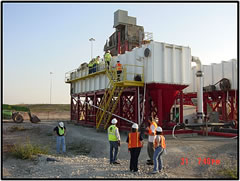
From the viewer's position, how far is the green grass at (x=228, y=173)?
24.3 ft

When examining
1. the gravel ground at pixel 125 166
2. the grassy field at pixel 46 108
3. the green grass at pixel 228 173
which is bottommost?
the gravel ground at pixel 125 166

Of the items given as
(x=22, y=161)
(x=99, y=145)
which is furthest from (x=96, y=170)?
(x=99, y=145)

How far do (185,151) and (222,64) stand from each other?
1526cm

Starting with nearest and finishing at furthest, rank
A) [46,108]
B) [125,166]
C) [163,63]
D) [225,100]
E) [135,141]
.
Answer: [135,141] → [125,166] → [163,63] → [225,100] → [46,108]

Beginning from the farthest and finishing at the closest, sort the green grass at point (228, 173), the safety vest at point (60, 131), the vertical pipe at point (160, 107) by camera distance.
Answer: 1. the vertical pipe at point (160, 107)
2. the safety vest at point (60, 131)
3. the green grass at point (228, 173)

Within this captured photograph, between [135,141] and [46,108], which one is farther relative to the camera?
[46,108]

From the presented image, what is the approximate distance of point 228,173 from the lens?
754cm

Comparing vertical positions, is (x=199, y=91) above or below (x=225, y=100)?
above

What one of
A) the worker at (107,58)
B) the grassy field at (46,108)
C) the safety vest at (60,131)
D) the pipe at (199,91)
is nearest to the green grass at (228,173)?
the safety vest at (60,131)

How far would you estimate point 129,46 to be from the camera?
28594 millimetres

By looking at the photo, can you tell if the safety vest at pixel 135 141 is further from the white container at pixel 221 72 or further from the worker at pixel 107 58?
the white container at pixel 221 72

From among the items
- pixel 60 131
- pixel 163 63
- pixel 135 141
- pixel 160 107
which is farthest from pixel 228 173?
pixel 163 63

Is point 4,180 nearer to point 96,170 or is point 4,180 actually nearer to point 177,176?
point 96,170

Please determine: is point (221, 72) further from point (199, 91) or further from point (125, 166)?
point (125, 166)
